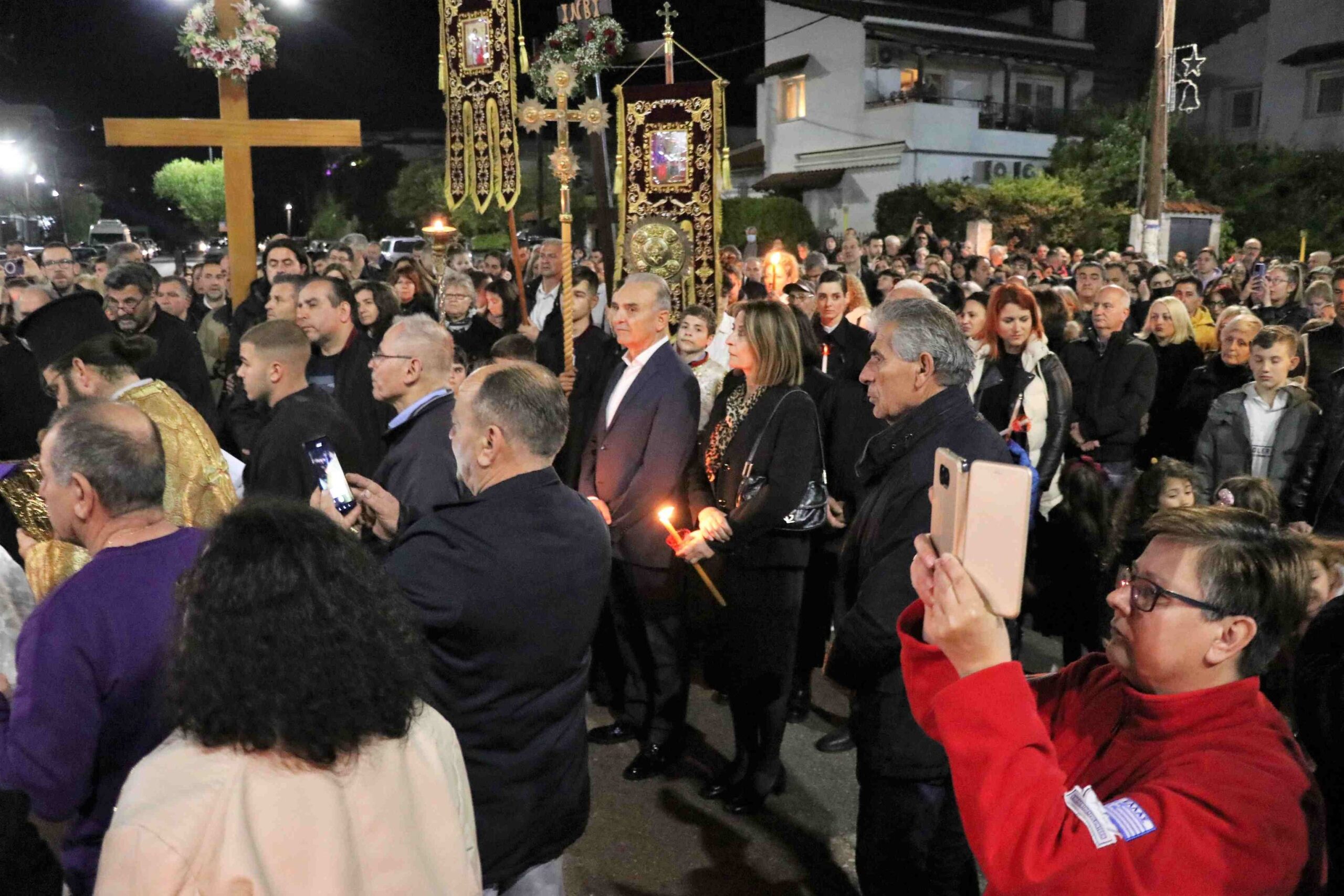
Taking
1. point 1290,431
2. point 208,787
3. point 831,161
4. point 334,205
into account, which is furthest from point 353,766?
point 334,205

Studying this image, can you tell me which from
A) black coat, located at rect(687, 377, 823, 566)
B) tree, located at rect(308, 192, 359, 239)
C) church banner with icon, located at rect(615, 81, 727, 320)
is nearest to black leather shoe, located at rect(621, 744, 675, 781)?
black coat, located at rect(687, 377, 823, 566)

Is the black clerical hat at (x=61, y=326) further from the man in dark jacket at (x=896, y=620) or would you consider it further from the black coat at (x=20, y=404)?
the man in dark jacket at (x=896, y=620)

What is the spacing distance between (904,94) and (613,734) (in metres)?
30.2

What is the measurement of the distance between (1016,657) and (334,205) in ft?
150

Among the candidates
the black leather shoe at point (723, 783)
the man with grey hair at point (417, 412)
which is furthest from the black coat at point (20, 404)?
the black leather shoe at point (723, 783)

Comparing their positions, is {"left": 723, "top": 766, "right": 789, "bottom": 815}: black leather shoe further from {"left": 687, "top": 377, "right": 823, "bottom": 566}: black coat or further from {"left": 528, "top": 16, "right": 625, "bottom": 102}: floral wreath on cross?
{"left": 528, "top": 16, "right": 625, "bottom": 102}: floral wreath on cross

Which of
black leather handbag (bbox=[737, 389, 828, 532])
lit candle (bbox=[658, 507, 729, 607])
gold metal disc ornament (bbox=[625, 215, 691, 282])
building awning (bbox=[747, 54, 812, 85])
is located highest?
building awning (bbox=[747, 54, 812, 85])

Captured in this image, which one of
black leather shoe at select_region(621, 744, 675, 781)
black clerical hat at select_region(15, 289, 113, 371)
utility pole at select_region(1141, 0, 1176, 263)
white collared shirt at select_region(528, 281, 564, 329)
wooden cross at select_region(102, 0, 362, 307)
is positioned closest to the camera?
black leather shoe at select_region(621, 744, 675, 781)

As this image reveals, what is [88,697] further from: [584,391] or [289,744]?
[584,391]

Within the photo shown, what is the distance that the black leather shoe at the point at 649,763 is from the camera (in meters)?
4.85

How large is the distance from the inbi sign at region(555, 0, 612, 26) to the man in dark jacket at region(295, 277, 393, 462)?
3182 mm

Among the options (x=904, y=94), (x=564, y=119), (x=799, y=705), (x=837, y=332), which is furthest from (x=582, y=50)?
(x=904, y=94)

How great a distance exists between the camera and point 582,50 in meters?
7.61

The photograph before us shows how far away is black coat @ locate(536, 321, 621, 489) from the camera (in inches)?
258
